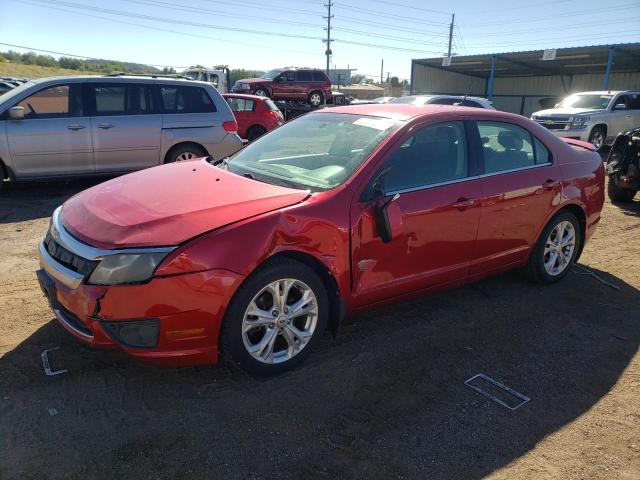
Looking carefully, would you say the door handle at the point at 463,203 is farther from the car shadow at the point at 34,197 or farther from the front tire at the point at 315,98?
the front tire at the point at 315,98

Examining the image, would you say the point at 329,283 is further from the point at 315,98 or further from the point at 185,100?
the point at 315,98

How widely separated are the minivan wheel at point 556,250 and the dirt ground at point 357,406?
625mm

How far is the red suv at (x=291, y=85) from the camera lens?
24.3 metres

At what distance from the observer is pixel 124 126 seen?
7.78 metres

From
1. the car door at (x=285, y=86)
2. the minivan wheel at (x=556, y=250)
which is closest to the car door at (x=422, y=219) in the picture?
the minivan wheel at (x=556, y=250)

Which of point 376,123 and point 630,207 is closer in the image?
point 376,123

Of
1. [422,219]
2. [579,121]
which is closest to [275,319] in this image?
[422,219]

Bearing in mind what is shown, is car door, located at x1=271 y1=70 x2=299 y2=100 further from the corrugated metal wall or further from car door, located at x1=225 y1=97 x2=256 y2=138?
the corrugated metal wall

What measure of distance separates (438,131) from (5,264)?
407 centimetres

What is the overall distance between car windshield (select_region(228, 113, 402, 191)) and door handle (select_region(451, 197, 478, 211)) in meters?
0.72

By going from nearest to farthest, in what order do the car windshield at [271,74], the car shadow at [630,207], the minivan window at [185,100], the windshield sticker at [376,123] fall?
the windshield sticker at [376,123]
the car shadow at [630,207]
the minivan window at [185,100]
the car windshield at [271,74]

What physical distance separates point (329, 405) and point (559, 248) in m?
2.97

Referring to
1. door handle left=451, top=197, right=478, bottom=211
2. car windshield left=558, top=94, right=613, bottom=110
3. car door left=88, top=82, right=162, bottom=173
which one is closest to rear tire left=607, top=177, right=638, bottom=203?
door handle left=451, top=197, right=478, bottom=211

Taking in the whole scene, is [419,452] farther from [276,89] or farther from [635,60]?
[635,60]
